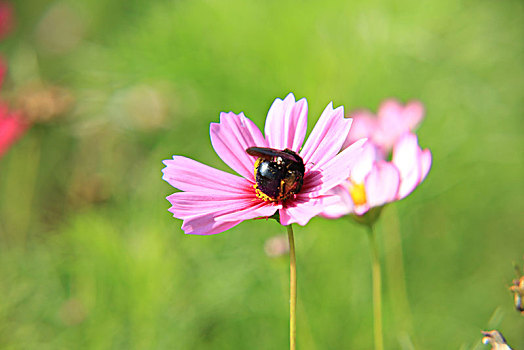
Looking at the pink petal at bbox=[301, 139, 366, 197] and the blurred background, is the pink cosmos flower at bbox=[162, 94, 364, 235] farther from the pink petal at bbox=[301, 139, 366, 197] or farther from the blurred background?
the blurred background

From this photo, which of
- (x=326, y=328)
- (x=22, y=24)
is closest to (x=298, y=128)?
(x=326, y=328)

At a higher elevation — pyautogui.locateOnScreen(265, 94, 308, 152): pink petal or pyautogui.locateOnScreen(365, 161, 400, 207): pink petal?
pyautogui.locateOnScreen(265, 94, 308, 152): pink petal

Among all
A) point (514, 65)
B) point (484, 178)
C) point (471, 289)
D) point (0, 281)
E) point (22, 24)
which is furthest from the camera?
point (22, 24)

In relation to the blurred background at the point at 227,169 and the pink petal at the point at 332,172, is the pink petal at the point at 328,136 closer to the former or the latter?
the pink petal at the point at 332,172

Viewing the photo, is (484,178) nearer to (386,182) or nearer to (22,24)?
(386,182)

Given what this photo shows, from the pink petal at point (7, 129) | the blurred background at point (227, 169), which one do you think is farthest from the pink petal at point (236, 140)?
the pink petal at point (7, 129)

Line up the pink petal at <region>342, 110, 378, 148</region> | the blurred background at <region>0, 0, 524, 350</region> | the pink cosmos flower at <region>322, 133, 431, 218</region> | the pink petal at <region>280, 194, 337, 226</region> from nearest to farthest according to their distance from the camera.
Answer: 1. the pink petal at <region>280, 194, 337, 226</region>
2. the pink cosmos flower at <region>322, 133, 431, 218</region>
3. the pink petal at <region>342, 110, 378, 148</region>
4. the blurred background at <region>0, 0, 524, 350</region>

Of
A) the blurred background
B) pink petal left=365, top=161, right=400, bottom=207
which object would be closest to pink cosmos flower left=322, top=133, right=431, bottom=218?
pink petal left=365, top=161, right=400, bottom=207
